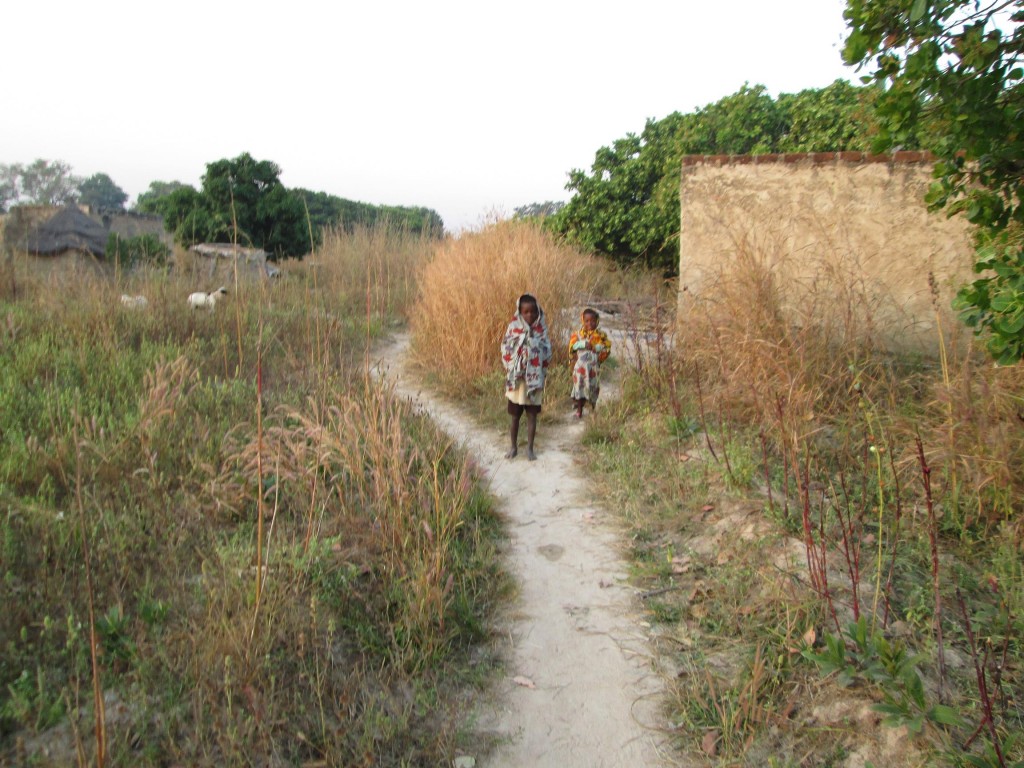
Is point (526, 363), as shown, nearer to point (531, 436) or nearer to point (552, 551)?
point (531, 436)

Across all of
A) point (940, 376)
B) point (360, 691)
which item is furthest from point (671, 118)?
point (360, 691)

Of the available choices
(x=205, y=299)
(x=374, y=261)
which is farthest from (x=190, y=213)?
(x=205, y=299)

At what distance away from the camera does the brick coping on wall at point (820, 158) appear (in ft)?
20.2

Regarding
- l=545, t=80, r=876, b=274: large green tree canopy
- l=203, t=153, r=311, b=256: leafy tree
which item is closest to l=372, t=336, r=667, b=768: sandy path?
l=545, t=80, r=876, b=274: large green tree canopy

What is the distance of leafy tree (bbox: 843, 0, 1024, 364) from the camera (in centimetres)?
273

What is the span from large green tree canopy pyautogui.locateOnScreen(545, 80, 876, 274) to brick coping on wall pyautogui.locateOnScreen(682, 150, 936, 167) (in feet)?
11.8

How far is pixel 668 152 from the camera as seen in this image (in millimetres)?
12461

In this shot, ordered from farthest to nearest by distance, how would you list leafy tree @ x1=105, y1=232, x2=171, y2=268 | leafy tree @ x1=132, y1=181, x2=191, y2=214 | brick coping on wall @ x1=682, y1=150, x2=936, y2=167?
leafy tree @ x1=132, y1=181, x2=191, y2=214, leafy tree @ x1=105, y1=232, x2=171, y2=268, brick coping on wall @ x1=682, y1=150, x2=936, y2=167

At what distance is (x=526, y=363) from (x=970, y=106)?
3.31m

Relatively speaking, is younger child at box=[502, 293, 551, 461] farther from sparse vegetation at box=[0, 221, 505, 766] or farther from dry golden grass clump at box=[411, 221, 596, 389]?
dry golden grass clump at box=[411, 221, 596, 389]

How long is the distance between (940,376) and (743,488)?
1992mm

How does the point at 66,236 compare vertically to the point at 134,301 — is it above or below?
above

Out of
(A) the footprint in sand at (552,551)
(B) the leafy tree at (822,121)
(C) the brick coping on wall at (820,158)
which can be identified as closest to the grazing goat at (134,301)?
(A) the footprint in sand at (552,551)

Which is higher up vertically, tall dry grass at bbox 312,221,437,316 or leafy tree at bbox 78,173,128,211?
leafy tree at bbox 78,173,128,211
